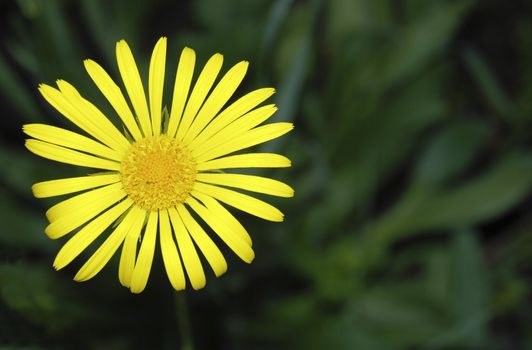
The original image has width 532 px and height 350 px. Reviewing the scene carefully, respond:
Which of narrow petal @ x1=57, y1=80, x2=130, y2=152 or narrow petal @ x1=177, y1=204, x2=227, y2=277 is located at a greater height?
narrow petal @ x1=57, y1=80, x2=130, y2=152

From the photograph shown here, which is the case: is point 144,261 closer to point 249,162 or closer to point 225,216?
point 225,216

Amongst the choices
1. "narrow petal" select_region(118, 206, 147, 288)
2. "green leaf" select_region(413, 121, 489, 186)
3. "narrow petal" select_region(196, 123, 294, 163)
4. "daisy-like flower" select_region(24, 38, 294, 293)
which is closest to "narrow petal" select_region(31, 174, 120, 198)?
"daisy-like flower" select_region(24, 38, 294, 293)

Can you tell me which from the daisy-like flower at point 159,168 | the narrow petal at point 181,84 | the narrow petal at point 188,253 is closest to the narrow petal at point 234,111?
the daisy-like flower at point 159,168

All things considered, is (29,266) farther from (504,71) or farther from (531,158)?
(504,71)

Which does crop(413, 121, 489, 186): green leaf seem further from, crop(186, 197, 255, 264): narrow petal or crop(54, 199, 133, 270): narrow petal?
crop(54, 199, 133, 270): narrow petal

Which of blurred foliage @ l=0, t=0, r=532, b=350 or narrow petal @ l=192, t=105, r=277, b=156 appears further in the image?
blurred foliage @ l=0, t=0, r=532, b=350

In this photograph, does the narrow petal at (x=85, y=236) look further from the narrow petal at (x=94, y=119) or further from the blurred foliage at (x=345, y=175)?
the blurred foliage at (x=345, y=175)

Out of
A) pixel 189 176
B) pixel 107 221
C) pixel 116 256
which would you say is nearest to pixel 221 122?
pixel 189 176
